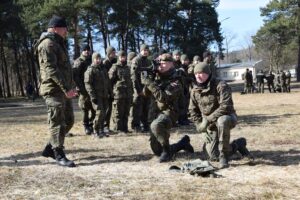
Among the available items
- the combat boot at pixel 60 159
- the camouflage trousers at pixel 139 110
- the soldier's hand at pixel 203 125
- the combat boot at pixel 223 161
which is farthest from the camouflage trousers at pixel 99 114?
the combat boot at pixel 223 161

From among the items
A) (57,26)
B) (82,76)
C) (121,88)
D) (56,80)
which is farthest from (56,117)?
(121,88)

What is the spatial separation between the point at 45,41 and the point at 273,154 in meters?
3.94

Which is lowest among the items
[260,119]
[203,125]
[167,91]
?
[260,119]

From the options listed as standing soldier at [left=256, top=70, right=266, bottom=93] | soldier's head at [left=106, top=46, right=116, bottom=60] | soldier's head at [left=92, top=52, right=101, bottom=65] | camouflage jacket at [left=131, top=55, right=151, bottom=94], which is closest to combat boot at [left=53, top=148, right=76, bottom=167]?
soldier's head at [left=92, top=52, right=101, bottom=65]

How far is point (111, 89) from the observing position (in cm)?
1148

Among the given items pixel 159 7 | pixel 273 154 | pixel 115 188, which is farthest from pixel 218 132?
pixel 159 7

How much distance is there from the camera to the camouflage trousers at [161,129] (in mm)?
7875

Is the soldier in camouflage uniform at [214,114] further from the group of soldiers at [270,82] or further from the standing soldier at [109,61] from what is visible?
the group of soldiers at [270,82]

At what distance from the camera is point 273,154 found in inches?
322

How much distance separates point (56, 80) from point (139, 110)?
494 centimetres

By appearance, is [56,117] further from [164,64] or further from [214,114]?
[214,114]

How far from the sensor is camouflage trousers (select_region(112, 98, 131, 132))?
11.6 metres

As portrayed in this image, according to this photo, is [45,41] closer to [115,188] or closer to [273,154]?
[115,188]

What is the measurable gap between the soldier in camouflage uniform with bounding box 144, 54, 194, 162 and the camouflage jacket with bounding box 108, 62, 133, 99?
3316mm
